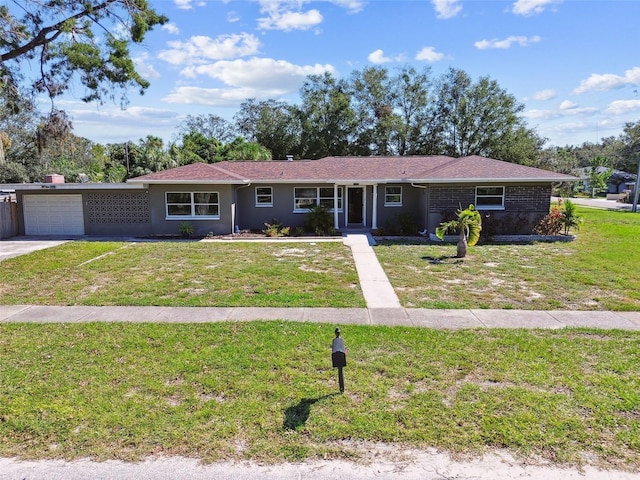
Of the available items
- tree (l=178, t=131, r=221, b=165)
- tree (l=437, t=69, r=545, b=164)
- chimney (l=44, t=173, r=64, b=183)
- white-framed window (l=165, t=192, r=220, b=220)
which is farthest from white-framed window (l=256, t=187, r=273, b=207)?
tree (l=437, t=69, r=545, b=164)

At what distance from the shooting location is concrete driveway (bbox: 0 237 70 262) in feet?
48.3

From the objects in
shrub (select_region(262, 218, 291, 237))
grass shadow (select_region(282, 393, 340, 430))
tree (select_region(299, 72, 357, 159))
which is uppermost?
tree (select_region(299, 72, 357, 159))

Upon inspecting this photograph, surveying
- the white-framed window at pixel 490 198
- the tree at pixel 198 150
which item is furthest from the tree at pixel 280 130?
the white-framed window at pixel 490 198

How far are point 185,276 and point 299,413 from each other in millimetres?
7361

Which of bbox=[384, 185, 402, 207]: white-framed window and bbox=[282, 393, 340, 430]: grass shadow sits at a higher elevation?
bbox=[384, 185, 402, 207]: white-framed window

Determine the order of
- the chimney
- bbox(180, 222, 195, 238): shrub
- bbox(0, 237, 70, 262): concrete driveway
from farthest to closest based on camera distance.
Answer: the chimney
bbox(180, 222, 195, 238): shrub
bbox(0, 237, 70, 262): concrete driveway

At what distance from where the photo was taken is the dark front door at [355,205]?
2122 cm

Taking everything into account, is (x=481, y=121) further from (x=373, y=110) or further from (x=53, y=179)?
(x=53, y=179)

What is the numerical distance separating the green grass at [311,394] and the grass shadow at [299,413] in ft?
0.06

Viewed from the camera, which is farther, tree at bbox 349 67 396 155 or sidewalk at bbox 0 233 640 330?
tree at bbox 349 67 396 155

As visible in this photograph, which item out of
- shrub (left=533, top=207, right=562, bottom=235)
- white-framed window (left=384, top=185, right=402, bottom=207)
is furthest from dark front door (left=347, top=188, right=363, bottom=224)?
shrub (left=533, top=207, right=562, bottom=235)

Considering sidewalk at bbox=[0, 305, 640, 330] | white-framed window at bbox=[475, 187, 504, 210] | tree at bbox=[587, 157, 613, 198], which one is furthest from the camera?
tree at bbox=[587, 157, 613, 198]

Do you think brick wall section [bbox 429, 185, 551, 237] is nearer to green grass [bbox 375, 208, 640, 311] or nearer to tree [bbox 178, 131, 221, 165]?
green grass [bbox 375, 208, 640, 311]

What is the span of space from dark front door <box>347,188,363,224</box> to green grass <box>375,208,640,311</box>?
5.34 m
